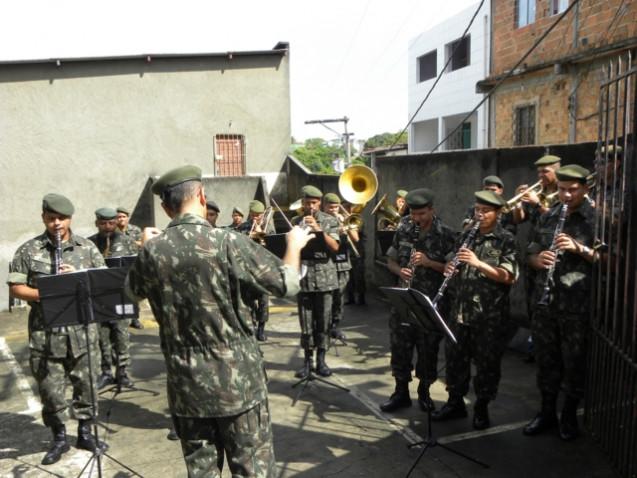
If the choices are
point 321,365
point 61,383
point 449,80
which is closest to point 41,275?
point 61,383

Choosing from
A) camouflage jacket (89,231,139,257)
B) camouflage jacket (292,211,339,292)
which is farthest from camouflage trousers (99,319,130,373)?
camouflage jacket (292,211,339,292)

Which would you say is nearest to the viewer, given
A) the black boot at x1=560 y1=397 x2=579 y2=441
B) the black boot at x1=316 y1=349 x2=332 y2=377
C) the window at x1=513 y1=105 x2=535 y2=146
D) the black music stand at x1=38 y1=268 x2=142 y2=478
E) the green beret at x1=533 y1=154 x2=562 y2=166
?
the black music stand at x1=38 y1=268 x2=142 y2=478

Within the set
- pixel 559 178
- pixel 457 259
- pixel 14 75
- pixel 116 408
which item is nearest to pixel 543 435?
pixel 457 259

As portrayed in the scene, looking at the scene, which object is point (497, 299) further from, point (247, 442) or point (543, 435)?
point (247, 442)

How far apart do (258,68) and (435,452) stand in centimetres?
1272

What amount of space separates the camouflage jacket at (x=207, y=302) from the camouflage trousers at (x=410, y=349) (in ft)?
8.23

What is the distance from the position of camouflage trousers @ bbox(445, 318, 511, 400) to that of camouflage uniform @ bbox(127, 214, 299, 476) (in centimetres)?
Result: 242

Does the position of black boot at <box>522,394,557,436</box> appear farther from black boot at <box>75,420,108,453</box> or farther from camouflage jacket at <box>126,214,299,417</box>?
black boot at <box>75,420,108,453</box>

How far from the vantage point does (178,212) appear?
3.14m

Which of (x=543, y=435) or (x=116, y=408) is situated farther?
(x=116, y=408)

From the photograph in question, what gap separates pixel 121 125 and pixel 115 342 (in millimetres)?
8772

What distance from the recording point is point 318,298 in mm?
6551

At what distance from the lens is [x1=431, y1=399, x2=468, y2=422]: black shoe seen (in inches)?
209

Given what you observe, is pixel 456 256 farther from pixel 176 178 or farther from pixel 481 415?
pixel 176 178
